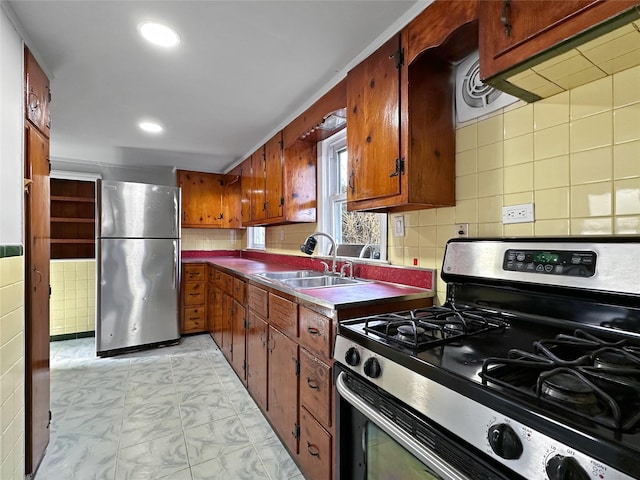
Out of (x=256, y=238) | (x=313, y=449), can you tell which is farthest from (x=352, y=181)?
(x=256, y=238)

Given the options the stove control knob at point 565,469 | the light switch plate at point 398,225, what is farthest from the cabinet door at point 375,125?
the stove control knob at point 565,469

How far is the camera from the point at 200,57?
1810 millimetres

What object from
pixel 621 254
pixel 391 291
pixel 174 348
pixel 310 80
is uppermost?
pixel 310 80

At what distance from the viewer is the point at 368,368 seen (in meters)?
0.95

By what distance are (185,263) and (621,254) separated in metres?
3.75

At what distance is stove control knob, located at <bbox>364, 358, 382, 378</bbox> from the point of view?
91 cm

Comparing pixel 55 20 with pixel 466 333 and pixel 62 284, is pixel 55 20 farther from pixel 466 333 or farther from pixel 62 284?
pixel 62 284

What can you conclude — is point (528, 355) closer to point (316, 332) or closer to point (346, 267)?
point (316, 332)

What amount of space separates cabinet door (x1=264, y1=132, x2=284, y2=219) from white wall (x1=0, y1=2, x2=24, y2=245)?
1.67 m

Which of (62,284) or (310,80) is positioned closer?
(310,80)

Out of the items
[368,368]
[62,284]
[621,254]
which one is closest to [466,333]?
[368,368]

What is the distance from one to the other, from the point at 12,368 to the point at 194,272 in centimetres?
244

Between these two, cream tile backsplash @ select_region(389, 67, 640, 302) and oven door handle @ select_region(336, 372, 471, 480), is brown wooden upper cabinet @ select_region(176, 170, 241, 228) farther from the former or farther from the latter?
oven door handle @ select_region(336, 372, 471, 480)

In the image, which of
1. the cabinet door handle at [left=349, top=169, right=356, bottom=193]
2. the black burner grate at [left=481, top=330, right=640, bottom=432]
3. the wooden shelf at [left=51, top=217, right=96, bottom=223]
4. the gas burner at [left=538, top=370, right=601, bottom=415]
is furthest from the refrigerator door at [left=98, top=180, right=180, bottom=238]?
the gas burner at [left=538, top=370, right=601, bottom=415]
